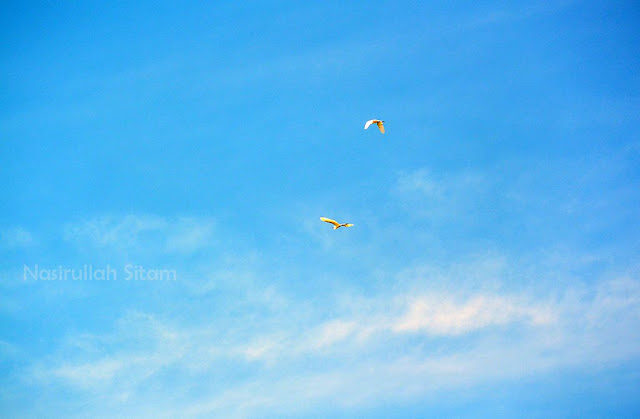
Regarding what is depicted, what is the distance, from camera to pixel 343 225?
190 metres

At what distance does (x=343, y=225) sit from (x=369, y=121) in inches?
768

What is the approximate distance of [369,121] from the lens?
183375 millimetres

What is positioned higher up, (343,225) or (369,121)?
(369,121)
